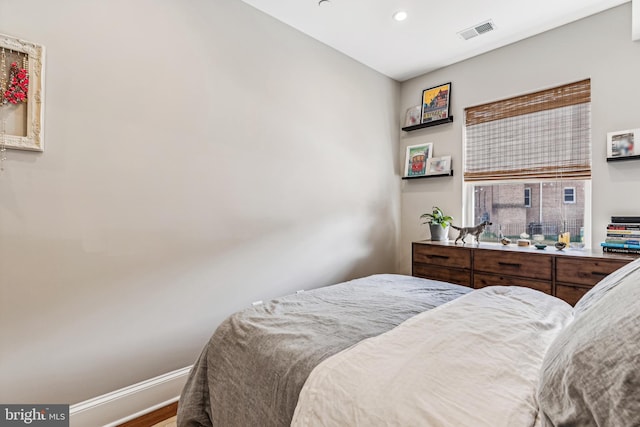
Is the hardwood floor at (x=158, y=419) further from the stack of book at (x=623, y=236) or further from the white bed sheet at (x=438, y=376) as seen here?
the stack of book at (x=623, y=236)

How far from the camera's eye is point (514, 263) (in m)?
2.46

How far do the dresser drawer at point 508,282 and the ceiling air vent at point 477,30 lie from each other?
213 cm

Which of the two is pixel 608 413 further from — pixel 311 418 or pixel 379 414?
pixel 311 418

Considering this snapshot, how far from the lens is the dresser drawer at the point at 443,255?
108 inches

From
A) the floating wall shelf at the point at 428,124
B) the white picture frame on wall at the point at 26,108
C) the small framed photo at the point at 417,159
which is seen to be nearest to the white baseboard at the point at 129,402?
Result: the white picture frame on wall at the point at 26,108

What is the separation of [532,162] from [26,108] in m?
3.68

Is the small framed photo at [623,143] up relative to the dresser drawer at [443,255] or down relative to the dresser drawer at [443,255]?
up

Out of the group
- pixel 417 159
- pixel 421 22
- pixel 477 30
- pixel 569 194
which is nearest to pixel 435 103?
pixel 417 159

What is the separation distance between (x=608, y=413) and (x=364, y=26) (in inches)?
114

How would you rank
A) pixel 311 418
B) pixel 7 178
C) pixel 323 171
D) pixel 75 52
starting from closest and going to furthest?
pixel 311 418 < pixel 7 178 < pixel 75 52 < pixel 323 171

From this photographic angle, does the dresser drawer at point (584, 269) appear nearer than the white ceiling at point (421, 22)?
Yes

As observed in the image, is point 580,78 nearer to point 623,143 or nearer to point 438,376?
point 623,143

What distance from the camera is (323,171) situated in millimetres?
2920

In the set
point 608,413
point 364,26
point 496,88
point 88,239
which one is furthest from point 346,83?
point 608,413
